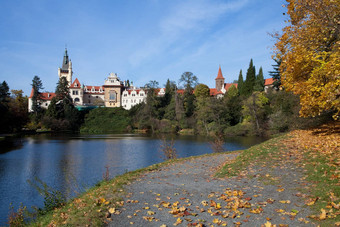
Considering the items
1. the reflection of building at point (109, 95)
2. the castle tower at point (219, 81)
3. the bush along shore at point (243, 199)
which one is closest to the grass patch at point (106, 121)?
the reflection of building at point (109, 95)

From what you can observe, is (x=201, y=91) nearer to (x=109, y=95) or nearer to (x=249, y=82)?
(x=249, y=82)

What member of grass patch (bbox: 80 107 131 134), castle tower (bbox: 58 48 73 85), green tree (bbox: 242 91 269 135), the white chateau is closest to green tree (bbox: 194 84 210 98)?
the white chateau

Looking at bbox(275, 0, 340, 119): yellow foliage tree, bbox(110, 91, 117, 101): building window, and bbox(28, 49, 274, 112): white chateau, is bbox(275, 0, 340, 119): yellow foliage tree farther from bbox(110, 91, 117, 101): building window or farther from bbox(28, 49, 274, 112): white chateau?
bbox(110, 91, 117, 101): building window

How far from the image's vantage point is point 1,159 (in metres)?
24.7

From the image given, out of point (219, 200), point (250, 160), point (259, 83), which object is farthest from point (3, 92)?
point (219, 200)

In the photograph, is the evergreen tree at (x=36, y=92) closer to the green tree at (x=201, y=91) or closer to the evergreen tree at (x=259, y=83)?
the green tree at (x=201, y=91)

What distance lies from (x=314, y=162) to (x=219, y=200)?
4.59 m

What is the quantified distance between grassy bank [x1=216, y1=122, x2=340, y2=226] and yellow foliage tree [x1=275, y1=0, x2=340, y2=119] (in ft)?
4.90

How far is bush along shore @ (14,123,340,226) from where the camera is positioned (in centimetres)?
603

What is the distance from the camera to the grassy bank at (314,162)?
6.26 m

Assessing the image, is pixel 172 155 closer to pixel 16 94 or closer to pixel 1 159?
pixel 1 159

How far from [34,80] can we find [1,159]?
6558 centimetres

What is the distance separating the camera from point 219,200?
23.8 ft

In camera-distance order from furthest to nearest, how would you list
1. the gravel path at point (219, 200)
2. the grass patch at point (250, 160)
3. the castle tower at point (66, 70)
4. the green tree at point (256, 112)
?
the castle tower at point (66, 70) < the green tree at point (256, 112) < the grass patch at point (250, 160) < the gravel path at point (219, 200)
